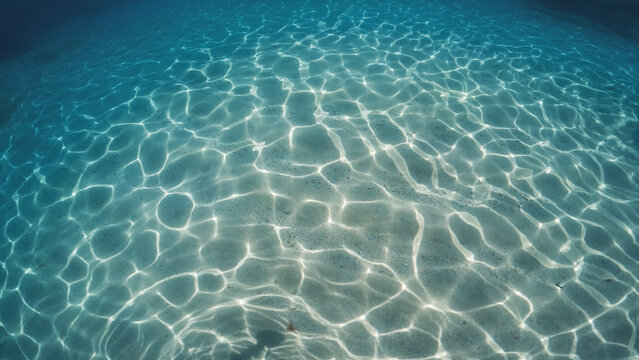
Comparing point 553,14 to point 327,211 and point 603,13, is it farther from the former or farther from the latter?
point 327,211

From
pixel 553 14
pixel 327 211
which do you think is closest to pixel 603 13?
pixel 553 14

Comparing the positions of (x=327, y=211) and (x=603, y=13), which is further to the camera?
(x=603, y=13)

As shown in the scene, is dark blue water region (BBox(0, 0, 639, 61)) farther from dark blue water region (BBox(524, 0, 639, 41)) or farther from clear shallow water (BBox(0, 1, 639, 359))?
clear shallow water (BBox(0, 1, 639, 359))

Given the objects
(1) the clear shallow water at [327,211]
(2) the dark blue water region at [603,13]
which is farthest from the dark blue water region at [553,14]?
(1) the clear shallow water at [327,211]

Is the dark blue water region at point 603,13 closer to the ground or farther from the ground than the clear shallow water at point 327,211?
farther from the ground

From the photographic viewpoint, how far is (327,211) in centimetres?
506

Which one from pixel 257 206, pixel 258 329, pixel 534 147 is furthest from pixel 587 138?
pixel 258 329

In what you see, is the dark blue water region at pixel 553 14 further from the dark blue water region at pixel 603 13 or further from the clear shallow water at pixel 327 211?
the clear shallow water at pixel 327 211

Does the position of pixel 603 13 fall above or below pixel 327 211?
above

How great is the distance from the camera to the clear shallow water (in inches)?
160

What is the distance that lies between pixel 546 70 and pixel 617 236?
18.5 ft

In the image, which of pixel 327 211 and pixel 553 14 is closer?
pixel 327 211

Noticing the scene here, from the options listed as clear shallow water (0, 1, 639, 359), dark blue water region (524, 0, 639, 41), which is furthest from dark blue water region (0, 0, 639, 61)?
clear shallow water (0, 1, 639, 359)

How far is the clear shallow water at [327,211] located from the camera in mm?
4070
